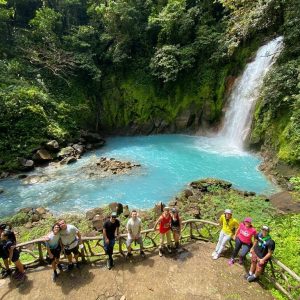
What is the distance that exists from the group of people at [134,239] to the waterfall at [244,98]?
47.5 feet

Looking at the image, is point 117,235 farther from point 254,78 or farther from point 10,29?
point 10,29

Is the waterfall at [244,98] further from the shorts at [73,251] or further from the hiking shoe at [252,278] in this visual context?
the shorts at [73,251]

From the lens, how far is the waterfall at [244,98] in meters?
21.2

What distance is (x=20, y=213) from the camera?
13.7 meters

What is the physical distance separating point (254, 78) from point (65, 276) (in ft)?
63.8

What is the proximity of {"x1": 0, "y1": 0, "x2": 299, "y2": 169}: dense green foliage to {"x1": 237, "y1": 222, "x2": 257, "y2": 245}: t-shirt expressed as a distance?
16583 millimetres

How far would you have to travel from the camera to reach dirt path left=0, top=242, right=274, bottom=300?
23.3 ft

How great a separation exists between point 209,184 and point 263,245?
27.2 feet

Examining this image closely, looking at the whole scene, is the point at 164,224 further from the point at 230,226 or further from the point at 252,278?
the point at 252,278

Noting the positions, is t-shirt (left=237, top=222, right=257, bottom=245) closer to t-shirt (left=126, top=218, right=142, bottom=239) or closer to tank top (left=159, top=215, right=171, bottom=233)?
tank top (left=159, top=215, right=171, bottom=233)

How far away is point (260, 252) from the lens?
720 centimetres

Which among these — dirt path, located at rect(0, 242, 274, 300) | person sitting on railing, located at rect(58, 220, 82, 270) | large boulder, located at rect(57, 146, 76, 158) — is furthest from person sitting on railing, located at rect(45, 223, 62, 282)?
large boulder, located at rect(57, 146, 76, 158)

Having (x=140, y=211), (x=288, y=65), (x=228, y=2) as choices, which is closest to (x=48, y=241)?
(x=140, y=211)

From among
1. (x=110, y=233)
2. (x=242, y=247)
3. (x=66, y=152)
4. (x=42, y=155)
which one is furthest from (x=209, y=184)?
(x=42, y=155)
